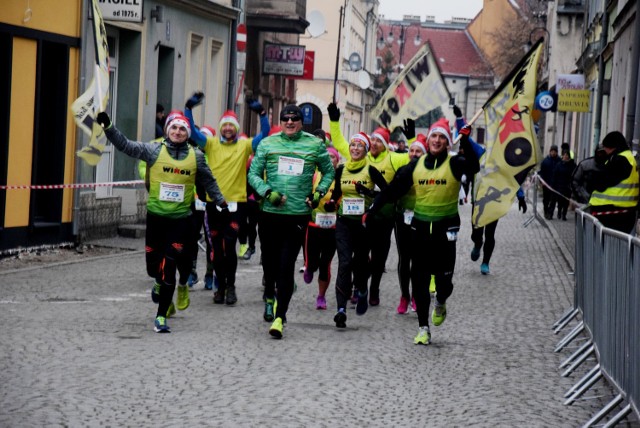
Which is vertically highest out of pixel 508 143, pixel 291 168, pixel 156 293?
pixel 508 143

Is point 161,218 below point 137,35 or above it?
below

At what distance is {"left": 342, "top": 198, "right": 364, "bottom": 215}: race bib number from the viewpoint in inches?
498

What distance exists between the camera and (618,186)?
50.6 feet

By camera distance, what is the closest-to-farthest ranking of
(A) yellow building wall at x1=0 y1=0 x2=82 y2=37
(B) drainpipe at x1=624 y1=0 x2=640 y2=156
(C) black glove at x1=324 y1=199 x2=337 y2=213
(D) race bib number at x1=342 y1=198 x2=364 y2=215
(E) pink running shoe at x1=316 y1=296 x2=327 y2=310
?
1. (C) black glove at x1=324 y1=199 x2=337 y2=213
2. (D) race bib number at x1=342 y1=198 x2=364 y2=215
3. (E) pink running shoe at x1=316 y1=296 x2=327 y2=310
4. (A) yellow building wall at x1=0 y1=0 x2=82 y2=37
5. (B) drainpipe at x1=624 y1=0 x2=640 y2=156

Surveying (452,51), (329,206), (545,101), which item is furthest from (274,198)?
(452,51)

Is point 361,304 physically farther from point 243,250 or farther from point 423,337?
point 243,250

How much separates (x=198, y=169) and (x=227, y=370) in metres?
2.79

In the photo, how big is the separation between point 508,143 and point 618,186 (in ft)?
4.51

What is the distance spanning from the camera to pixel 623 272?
308 inches

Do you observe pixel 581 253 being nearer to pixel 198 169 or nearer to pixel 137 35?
pixel 198 169

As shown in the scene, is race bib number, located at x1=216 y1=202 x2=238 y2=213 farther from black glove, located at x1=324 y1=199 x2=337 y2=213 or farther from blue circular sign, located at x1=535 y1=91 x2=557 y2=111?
blue circular sign, located at x1=535 y1=91 x2=557 y2=111

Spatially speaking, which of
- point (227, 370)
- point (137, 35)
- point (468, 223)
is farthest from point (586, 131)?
point (227, 370)

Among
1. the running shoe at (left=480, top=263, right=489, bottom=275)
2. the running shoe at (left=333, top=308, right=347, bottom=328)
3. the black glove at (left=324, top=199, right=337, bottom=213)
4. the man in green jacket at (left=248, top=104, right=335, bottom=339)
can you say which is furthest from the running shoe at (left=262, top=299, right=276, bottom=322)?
the running shoe at (left=480, top=263, right=489, bottom=275)

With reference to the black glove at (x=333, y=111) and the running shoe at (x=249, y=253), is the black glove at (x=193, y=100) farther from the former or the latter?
the running shoe at (x=249, y=253)
